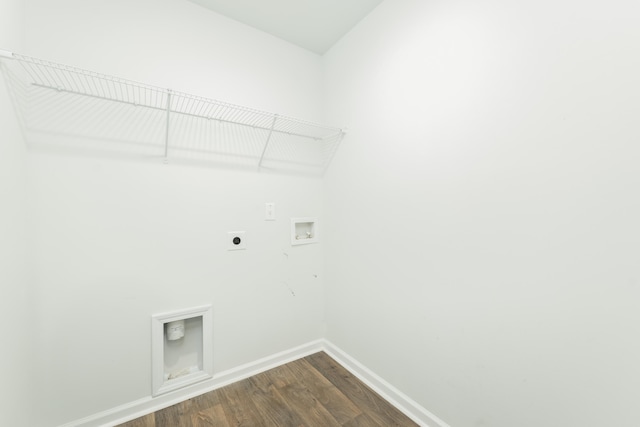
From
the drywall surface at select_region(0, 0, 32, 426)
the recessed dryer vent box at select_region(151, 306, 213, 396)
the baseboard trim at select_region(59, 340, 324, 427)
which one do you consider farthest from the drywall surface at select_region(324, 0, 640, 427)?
the drywall surface at select_region(0, 0, 32, 426)

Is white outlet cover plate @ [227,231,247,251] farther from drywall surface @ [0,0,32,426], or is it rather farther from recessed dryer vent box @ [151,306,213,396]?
drywall surface @ [0,0,32,426]

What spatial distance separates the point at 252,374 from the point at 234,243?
936mm

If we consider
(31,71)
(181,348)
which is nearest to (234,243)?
(181,348)

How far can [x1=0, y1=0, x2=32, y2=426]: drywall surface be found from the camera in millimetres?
907

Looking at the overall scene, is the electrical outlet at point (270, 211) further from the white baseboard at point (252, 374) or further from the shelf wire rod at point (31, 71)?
the shelf wire rod at point (31, 71)

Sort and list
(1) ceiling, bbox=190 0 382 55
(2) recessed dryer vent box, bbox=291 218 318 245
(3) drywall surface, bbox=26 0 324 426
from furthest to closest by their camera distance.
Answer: (2) recessed dryer vent box, bbox=291 218 318 245 < (1) ceiling, bbox=190 0 382 55 < (3) drywall surface, bbox=26 0 324 426

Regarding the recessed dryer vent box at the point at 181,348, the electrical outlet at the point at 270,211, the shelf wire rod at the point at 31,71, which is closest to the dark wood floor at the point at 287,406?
the recessed dryer vent box at the point at 181,348

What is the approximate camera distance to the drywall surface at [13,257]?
0.91m

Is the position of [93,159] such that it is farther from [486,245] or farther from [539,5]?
[539,5]

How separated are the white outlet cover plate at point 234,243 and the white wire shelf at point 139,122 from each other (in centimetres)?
47

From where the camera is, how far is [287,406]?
58.3 inches

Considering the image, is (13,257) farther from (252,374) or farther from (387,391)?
(387,391)

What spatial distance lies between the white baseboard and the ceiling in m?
2.38

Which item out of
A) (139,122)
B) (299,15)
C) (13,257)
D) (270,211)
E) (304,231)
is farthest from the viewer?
(304,231)
